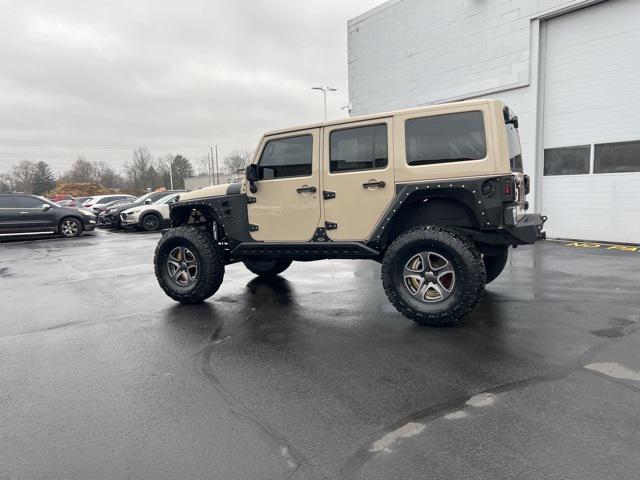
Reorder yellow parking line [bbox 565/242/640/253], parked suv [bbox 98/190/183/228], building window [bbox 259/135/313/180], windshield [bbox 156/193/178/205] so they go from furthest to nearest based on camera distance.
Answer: parked suv [bbox 98/190/183/228], windshield [bbox 156/193/178/205], yellow parking line [bbox 565/242/640/253], building window [bbox 259/135/313/180]

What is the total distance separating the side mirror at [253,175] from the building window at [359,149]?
99 centimetres

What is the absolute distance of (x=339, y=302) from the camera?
19.7ft

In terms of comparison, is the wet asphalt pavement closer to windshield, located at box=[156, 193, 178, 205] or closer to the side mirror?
the side mirror

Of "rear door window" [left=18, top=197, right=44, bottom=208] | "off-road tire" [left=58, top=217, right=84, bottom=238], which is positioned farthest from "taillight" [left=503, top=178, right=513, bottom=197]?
"rear door window" [left=18, top=197, right=44, bottom=208]

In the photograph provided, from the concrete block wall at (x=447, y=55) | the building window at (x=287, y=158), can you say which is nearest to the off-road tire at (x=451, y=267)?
the building window at (x=287, y=158)

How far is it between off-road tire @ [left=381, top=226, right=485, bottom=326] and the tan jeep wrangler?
0.01 meters

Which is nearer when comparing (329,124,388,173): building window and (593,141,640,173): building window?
(329,124,388,173): building window

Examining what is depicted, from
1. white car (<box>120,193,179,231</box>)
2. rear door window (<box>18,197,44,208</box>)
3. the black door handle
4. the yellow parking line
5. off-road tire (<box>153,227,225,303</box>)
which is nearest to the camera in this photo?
the black door handle

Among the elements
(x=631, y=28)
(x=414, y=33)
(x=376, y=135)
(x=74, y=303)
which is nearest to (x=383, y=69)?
(x=414, y=33)

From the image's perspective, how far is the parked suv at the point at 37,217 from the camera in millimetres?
15573

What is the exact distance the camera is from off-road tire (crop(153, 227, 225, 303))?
235 inches

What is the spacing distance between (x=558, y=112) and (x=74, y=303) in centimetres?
1157

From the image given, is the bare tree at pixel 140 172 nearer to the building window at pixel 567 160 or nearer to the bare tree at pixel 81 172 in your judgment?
the bare tree at pixel 81 172

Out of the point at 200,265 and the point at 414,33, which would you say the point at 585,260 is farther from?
the point at 414,33
